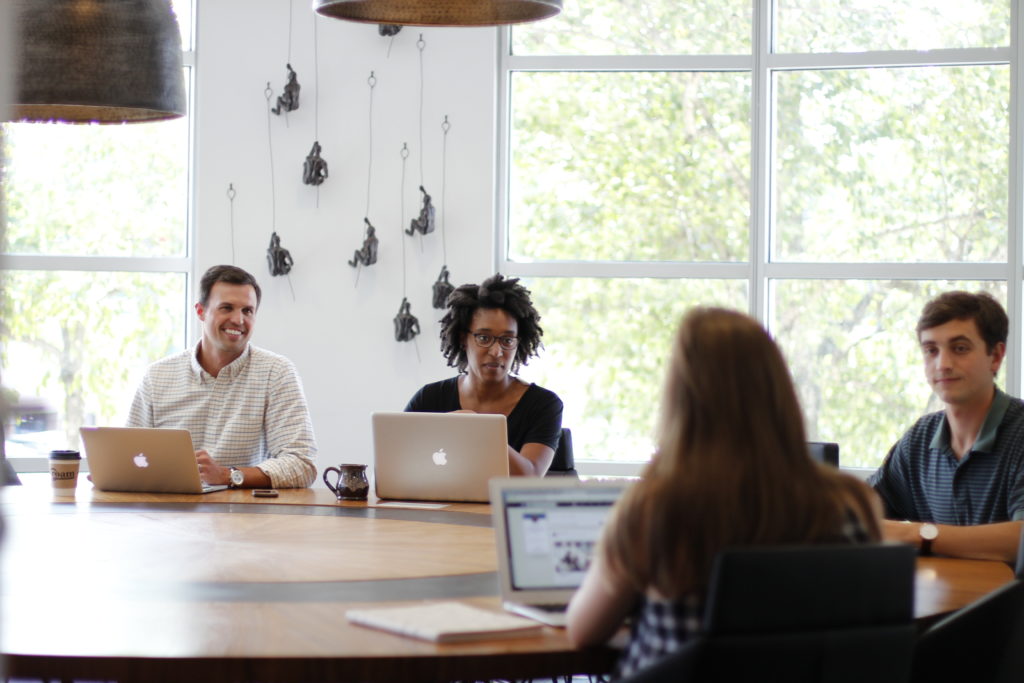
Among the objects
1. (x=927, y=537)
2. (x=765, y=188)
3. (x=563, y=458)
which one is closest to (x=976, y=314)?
(x=927, y=537)

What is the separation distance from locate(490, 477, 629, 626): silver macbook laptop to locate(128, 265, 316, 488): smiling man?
1973mm

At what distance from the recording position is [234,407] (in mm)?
3922

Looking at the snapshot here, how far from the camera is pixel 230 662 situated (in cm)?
158

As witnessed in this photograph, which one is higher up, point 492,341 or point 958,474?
point 492,341

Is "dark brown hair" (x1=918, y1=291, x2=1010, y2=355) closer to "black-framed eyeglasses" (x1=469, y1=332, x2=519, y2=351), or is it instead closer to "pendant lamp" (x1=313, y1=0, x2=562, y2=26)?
"pendant lamp" (x1=313, y1=0, x2=562, y2=26)

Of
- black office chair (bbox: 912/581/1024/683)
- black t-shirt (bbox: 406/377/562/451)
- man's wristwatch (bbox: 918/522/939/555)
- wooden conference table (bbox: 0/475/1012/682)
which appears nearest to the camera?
wooden conference table (bbox: 0/475/1012/682)

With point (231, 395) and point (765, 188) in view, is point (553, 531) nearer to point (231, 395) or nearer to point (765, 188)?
point (231, 395)

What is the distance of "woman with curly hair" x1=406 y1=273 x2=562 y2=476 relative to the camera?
3.86m

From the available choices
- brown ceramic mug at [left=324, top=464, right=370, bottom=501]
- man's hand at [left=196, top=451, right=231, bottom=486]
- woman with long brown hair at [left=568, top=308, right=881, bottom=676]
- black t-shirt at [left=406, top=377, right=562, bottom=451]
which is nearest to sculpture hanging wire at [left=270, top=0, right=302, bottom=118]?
black t-shirt at [left=406, top=377, right=562, bottom=451]

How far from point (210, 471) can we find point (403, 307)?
6.37 ft

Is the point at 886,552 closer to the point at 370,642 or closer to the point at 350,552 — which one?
the point at 370,642

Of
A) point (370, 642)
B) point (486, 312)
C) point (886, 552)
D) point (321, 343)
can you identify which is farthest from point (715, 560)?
point (321, 343)

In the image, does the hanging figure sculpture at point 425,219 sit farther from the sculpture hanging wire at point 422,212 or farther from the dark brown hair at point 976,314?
the dark brown hair at point 976,314

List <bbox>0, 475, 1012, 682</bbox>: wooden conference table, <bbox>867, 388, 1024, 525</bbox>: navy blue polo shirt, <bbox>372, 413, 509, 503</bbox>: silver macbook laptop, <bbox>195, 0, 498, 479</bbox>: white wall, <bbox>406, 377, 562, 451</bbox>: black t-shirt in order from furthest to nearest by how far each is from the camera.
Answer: <bbox>195, 0, 498, 479</bbox>: white wall → <bbox>406, 377, 562, 451</bbox>: black t-shirt → <bbox>372, 413, 509, 503</bbox>: silver macbook laptop → <bbox>867, 388, 1024, 525</bbox>: navy blue polo shirt → <bbox>0, 475, 1012, 682</bbox>: wooden conference table
